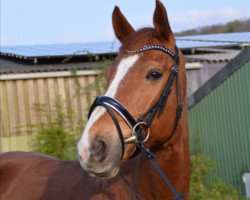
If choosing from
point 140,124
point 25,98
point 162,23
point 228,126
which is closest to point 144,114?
point 140,124

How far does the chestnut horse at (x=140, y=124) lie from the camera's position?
302 cm

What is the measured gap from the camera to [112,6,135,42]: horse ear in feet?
11.8

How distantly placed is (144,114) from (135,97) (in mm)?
107

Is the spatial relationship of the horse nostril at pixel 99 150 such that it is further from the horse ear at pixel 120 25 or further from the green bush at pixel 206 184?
the green bush at pixel 206 184

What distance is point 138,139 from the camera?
10.5 ft

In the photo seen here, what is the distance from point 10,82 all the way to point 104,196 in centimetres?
1107

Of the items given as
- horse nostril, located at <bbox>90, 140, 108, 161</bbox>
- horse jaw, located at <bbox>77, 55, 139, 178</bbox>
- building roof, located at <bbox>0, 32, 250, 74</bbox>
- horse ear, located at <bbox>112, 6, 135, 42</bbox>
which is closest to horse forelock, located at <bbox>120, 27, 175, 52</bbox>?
horse ear, located at <bbox>112, 6, 135, 42</bbox>

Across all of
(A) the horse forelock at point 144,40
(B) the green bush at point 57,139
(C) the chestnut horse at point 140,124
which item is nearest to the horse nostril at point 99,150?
(C) the chestnut horse at point 140,124

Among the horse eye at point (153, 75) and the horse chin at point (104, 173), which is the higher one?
the horse eye at point (153, 75)

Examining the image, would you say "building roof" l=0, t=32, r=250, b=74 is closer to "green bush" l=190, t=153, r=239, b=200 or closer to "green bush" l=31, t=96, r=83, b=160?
"green bush" l=31, t=96, r=83, b=160

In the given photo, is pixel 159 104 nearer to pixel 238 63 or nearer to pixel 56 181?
pixel 56 181

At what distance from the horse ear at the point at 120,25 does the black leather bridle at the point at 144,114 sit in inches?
12.3

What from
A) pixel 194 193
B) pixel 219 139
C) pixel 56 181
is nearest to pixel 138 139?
pixel 56 181

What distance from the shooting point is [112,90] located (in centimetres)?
318
